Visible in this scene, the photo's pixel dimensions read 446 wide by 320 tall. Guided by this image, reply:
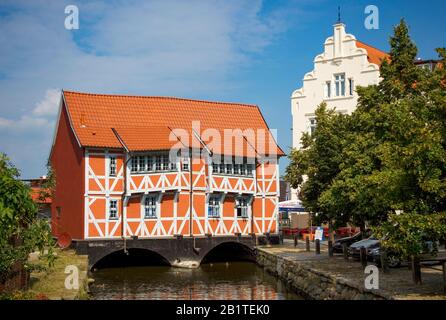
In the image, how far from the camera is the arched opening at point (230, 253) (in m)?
42.0

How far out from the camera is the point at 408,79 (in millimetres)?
30859

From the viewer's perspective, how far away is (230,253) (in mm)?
44750

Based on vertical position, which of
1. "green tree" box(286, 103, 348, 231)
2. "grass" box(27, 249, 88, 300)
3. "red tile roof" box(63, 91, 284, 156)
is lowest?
"grass" box(27, 249, 88, 300)

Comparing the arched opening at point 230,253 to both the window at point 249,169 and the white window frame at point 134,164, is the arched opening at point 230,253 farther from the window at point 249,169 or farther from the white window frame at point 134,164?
the white window frame at point 134,164

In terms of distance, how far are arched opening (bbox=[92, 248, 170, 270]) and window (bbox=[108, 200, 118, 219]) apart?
8.28 ft

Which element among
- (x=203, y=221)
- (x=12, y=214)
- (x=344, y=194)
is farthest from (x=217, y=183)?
(x=12, y=214)

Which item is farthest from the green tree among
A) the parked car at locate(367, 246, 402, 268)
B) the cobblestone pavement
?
the parked car at locate(367, 246, 402, 268)

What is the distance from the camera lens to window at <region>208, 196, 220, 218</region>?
41.2 metres

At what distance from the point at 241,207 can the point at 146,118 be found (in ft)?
28.3

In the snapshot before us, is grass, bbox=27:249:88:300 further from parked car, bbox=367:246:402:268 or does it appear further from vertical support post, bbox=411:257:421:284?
parked car, bbox=367:246:402:268

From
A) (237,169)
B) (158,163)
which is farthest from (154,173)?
(237,169)

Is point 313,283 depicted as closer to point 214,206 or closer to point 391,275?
point 391,275

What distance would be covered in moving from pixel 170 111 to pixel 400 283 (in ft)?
86.4
